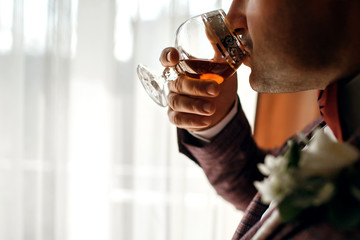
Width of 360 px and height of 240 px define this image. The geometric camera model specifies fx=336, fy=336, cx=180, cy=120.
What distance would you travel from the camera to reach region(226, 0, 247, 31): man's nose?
2.35 feet

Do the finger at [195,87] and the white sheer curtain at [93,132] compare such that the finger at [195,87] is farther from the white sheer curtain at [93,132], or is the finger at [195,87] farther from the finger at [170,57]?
the white sheer curtain at [93,132]

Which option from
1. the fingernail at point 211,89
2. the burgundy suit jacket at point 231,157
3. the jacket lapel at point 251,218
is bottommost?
the jacket lapel at point 251,218

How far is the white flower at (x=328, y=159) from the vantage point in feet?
1.22

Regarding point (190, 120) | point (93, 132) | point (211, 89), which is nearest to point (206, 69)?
point (211, 89)

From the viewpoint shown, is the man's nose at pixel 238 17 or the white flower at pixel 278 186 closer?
the white flower at pixel 278 186

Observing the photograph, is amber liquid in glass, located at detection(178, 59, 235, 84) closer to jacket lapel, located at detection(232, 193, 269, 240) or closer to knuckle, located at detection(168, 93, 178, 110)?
knuckle, located at detection(168, 93, 178, 110)

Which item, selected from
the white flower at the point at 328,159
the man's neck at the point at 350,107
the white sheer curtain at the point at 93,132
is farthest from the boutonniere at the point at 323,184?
the white sheer curtain at the point at 93,132

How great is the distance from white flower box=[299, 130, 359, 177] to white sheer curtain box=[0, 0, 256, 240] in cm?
124

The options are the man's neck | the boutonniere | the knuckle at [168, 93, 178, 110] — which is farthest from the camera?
the knuckle at [168, 93, 178, 110]

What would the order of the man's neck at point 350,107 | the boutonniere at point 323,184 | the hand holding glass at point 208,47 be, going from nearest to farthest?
the boutonniere at point 323,184
the man's neck at point 350,107
the hand holding glass at point 208,47

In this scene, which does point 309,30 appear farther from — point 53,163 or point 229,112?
point 53,163

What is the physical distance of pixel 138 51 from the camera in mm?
1643

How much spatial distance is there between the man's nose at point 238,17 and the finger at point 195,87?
13 centimetres

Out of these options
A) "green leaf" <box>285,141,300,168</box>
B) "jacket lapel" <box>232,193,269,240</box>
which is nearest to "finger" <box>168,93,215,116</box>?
"jacket lapel" <box>232,193,269,240</box>
